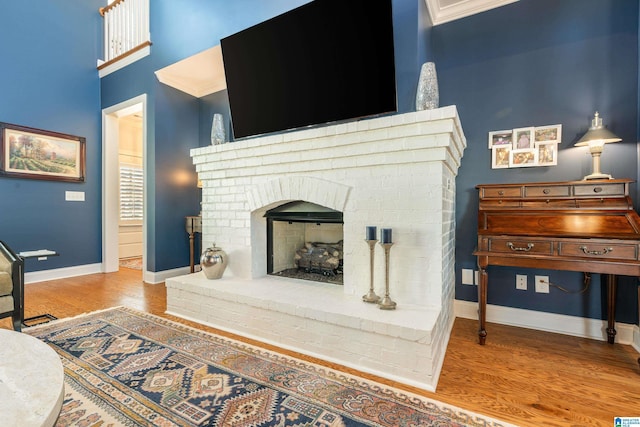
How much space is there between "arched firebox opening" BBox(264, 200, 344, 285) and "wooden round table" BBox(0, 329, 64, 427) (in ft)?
5.62

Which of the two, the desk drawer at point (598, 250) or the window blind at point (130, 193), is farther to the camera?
the window blind at point (130, 193)

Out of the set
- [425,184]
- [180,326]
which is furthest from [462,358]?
[180,326]

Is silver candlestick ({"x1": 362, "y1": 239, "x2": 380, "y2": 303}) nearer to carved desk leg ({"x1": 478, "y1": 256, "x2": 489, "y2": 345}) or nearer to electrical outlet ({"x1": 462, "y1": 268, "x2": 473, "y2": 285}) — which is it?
carved desk leg ({"x1": 478, "y1": 256, "x2": 489, "y2": 345})

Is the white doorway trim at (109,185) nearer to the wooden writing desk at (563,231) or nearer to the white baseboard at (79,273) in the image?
the white baseboard at (79,273)

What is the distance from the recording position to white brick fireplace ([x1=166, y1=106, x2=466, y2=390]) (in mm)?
1670

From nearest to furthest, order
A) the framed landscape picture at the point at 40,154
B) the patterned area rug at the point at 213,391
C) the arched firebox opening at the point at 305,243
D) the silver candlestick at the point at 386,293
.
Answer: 1. the patterned area rug at the point at 213,391
2. the silver candlestick at the point at 386,293
3. the arched firebox opening at the point at 305,243
4. the framed landscape picture at the point at 40,154

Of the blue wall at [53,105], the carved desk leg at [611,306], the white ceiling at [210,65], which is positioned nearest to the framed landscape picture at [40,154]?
the blue wall at [53,105]

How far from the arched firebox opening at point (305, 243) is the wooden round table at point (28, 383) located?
171cm

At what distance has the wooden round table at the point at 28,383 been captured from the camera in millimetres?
750

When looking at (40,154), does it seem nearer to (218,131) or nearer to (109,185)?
(109,185)

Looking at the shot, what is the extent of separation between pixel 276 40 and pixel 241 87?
0.51 m

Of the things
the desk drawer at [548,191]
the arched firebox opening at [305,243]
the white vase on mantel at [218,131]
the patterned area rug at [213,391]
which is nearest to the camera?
the patterned area rug at [213,391]

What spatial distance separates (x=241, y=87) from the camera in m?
2.63

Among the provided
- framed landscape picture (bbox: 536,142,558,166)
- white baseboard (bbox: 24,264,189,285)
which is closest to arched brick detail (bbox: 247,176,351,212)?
framed landscape picture (bbox: 536,142,558,166)
